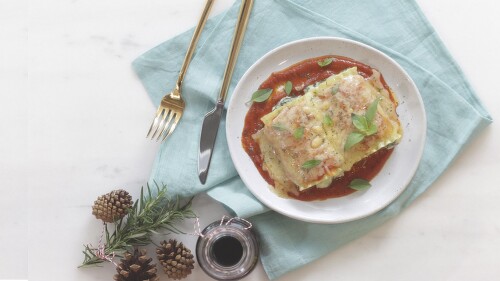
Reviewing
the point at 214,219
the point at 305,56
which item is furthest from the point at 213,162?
the point at 305,56

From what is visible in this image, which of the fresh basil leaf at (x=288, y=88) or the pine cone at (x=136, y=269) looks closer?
the pine cone at (x=136, y=269)

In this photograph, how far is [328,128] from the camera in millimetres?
3227

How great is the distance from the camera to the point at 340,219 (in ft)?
10.7

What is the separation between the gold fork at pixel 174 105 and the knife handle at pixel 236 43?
21 cm

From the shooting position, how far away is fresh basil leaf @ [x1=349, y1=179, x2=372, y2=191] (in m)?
3.28

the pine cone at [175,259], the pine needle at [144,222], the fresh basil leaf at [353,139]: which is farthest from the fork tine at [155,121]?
the fresh basil leaf at [353,139]

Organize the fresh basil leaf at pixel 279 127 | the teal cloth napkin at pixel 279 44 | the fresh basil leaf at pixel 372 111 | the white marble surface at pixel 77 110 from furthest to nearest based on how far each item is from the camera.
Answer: the white marble surface at pixel 77 110 < the teal cloth napkin at pixel 279 44 < the fresh basil leaf at pixel 279 127 < the fresh basil leaf at pixel 372 111

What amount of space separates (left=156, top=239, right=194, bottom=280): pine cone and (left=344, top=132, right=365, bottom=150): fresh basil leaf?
1.04 m

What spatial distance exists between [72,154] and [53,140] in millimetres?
142

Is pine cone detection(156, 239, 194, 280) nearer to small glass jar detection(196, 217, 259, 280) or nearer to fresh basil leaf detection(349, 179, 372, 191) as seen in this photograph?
small glass jar detection(196, 217, 259, 280)

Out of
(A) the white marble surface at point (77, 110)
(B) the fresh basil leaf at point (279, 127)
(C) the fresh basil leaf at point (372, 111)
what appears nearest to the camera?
(C) the fresh basil leaf at point (372, 111)

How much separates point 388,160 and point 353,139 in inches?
13.3

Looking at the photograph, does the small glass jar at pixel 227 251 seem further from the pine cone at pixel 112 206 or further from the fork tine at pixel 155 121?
the fork tine at pixel 155 121

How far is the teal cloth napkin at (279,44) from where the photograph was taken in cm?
332
